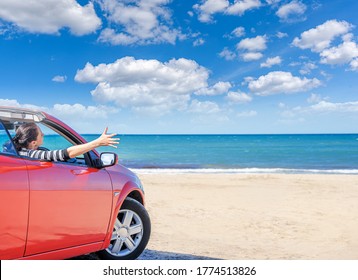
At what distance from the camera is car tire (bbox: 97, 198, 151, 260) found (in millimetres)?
4891

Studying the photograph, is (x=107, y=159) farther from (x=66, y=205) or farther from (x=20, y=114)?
(x=20, y=114)

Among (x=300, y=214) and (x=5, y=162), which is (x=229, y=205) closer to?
(x=300, y=214)

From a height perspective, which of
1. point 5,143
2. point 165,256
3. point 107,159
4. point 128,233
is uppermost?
point 5,143

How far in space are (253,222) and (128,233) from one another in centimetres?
531

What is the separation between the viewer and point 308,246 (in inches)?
296

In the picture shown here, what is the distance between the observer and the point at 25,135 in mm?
3982

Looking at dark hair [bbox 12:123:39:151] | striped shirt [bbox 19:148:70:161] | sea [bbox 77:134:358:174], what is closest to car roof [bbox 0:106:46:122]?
dark hair [bbox 12:123:39:151]

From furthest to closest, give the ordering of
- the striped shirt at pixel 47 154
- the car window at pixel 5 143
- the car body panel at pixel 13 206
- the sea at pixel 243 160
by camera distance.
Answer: the sea at pixel 243 160 → the striped shirt at pixel 47 154 → the car window at pixel 5 143 → the car body panel at pixel 13 206

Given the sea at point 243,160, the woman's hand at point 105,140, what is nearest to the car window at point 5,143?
the woman's hand at point 105,140

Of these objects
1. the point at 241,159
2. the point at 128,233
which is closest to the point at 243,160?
the point at 241,159

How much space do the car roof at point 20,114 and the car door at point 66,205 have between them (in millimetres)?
524

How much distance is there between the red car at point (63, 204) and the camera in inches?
137

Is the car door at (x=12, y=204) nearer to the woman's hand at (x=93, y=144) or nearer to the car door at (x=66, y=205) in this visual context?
the car door at (x=66, y=205)
